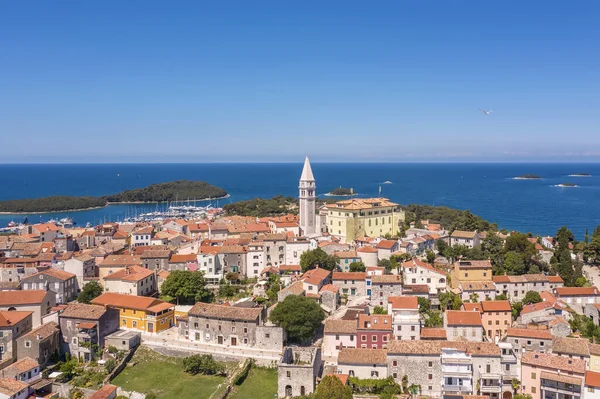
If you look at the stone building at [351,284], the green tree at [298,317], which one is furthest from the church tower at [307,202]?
the green tree at [298,317]

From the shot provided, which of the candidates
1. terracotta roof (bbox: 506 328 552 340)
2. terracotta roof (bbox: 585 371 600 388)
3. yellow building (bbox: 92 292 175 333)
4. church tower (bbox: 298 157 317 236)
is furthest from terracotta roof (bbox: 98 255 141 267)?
terracotta roof (bbox: 585 371 600 388)

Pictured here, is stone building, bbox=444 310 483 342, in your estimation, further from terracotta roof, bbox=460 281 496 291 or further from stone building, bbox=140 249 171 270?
stone building, bbox=140 249 171 270

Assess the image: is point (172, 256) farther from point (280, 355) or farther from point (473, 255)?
point (473, 255)

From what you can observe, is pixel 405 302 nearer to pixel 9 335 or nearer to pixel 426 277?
pixel 426 277

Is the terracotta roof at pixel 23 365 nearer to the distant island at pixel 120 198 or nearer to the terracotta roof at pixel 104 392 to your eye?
the terracotta roof at pixel 104 392

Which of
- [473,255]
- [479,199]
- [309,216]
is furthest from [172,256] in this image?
[479,199]
